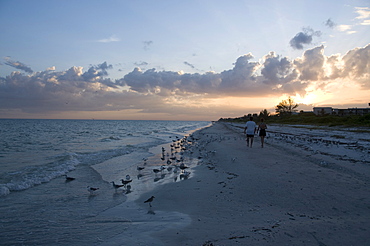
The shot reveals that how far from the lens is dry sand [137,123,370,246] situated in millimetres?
4219

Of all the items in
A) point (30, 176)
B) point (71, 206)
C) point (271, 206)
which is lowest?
point (30, 176)

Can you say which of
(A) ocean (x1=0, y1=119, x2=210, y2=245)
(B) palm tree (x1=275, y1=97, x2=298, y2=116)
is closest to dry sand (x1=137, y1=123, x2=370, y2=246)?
(A) ocean (x1=0, y1=119, x2=210, y2=245)

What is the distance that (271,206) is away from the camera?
5.75 meters

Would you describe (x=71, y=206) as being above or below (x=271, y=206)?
below

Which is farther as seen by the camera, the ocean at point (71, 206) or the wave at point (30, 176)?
the wave at point (30, 176)

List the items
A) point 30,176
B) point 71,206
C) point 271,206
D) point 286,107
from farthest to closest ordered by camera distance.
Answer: point 286,107 → point 30,176 → point 71,206 → point 271,206

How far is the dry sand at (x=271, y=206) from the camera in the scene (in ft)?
13.8

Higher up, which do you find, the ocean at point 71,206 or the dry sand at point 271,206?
the dry sand at point 271,206

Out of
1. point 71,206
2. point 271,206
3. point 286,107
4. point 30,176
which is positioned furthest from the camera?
point 286,107

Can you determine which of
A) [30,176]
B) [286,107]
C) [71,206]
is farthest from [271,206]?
[286,107]

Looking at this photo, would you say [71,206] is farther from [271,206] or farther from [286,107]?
[286,107]

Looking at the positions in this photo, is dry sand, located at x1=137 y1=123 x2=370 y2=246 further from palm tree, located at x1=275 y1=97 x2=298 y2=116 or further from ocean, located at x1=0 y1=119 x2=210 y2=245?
palm tree, located at x1=275 y1=97 x2=298 y2=116

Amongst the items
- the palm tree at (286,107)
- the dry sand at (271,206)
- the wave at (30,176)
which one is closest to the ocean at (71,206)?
the wave at (30,176)

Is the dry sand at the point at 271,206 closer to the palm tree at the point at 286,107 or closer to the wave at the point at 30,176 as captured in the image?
the wave at the point at 30,176
